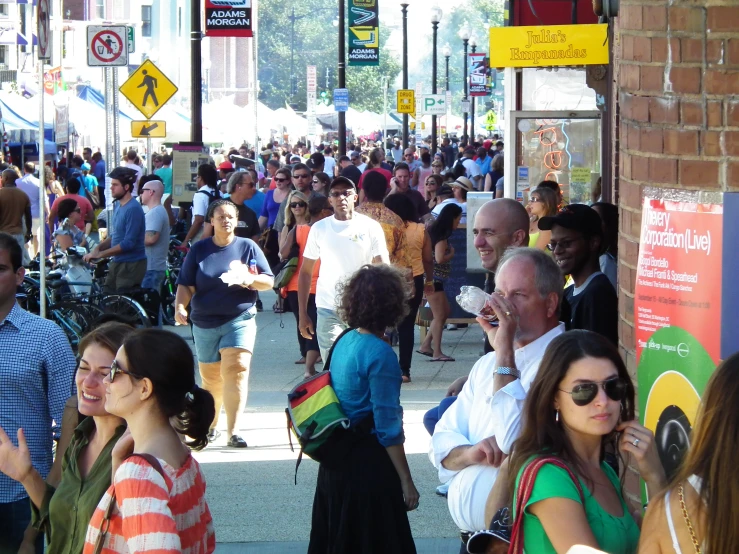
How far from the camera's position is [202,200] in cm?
1471

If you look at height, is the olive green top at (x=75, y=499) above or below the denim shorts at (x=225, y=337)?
above

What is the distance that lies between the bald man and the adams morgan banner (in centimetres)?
749

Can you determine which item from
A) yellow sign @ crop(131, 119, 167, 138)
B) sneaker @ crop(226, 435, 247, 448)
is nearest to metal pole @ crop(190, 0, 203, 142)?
yellow sign @ crop(131, 119, 167, 138)

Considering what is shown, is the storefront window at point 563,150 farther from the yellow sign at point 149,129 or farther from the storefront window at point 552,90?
the yellow sign at point 149,129

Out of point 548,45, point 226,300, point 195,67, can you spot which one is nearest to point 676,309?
point 226,300

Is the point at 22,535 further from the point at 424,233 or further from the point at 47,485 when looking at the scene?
the point at 424,233

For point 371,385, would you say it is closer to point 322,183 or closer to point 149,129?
point 322,183

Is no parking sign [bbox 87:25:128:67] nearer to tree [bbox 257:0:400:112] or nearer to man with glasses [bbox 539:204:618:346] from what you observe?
man with glasses [bbox 539:204:618:346]

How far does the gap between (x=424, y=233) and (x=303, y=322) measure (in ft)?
6.51

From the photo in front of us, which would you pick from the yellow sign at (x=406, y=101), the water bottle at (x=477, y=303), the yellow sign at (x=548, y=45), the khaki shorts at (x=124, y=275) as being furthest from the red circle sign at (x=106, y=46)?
the yellow sign at (x=406, y=101)

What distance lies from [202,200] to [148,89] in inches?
141

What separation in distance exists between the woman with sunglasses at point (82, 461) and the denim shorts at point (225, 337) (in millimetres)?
4479

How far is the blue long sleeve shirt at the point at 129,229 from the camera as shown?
12383 millimetres

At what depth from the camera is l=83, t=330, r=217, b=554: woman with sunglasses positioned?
306 cm
